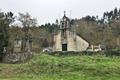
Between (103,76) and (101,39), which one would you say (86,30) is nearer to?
(101,39)

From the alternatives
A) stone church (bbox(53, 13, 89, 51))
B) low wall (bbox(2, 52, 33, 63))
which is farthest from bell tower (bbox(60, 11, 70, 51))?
low wall (bbox(2, 52, 33, 63))

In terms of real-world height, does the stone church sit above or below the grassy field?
above

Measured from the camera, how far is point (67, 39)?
54.2m

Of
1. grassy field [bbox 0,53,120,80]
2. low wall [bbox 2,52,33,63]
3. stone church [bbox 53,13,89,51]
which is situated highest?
stone church [bbox 53,13,89,51]

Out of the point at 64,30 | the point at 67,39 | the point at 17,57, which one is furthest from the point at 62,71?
the point at 64,30

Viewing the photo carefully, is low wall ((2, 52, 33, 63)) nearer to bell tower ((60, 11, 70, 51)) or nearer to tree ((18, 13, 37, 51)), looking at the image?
bell tower ((60, 11, 70, 51))

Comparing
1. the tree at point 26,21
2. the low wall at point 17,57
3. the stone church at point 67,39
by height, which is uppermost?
the tree at point 26,21

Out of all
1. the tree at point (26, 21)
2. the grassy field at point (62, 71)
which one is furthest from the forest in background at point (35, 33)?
the grassy field at point (62, 71)

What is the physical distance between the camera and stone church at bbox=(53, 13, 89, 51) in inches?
2120

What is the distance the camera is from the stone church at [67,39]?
5384 centimetres

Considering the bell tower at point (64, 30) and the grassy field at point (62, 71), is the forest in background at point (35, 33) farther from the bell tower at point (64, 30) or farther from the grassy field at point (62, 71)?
the grassy field at point (62, 71)

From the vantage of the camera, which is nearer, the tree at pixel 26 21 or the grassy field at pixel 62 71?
the grassy field at pixel 62 71

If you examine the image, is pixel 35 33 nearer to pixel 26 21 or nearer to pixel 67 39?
pixel 26 21

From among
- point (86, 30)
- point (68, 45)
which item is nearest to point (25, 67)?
point (68, 45)
